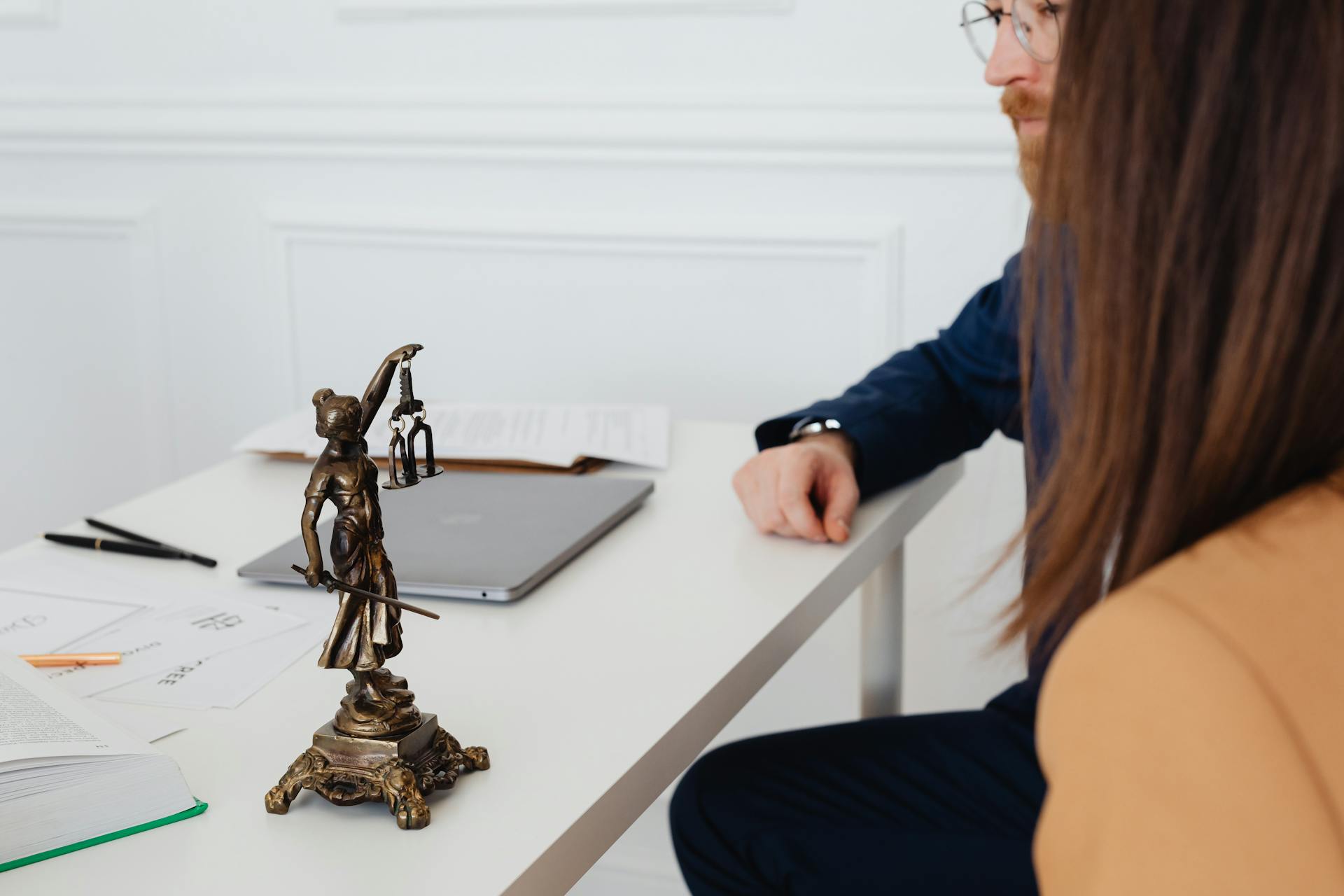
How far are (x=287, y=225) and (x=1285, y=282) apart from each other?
1794 mm

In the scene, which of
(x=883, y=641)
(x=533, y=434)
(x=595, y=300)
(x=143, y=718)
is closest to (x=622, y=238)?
(x=595, y=300)

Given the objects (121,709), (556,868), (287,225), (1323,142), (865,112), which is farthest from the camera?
(287,225)

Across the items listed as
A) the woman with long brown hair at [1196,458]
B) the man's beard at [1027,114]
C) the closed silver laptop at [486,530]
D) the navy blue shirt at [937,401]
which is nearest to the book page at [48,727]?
the closed silver laptop at [486,530]

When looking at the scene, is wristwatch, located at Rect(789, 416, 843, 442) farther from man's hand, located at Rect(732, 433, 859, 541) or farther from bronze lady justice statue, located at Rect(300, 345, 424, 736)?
bronze lady justice statue, located at Rect(300, 345, 424, 736)

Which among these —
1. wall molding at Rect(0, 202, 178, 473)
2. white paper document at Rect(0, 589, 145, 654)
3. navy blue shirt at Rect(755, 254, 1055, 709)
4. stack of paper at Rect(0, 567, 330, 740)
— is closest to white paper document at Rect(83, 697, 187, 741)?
stack of paper at Rect(0, 567, 330, 740)

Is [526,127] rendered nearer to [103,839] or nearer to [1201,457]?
[103,839]

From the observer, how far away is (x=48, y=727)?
2.25 ft

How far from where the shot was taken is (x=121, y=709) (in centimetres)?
81

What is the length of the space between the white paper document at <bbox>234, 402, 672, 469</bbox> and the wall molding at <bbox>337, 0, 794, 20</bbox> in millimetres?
579

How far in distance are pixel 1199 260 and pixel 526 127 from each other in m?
1.49

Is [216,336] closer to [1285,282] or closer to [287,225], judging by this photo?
[287,225]

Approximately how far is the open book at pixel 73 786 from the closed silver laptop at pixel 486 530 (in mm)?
311

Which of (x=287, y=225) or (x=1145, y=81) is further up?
(x=1145, y=81)

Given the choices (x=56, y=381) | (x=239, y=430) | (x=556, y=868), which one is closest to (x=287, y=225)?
(x=239, y=430)
